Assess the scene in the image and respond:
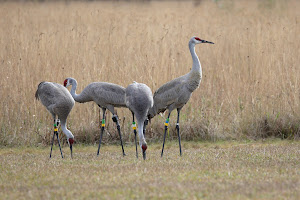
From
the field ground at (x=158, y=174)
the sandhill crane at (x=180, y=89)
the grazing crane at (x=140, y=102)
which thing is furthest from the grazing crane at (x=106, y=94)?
the field ground at (x=158, y=174)

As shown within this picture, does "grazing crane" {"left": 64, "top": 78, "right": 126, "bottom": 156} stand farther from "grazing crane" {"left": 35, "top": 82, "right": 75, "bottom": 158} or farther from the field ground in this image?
the field ground

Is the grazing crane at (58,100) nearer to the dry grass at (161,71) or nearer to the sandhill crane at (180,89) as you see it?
the dry grass at (161,71)

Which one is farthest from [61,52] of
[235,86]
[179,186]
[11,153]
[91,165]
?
[179,186]

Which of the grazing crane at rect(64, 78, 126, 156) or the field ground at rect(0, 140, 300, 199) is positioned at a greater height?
the grazing crane at rect(64, 78, 126, 156)

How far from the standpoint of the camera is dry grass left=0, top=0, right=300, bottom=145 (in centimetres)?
945

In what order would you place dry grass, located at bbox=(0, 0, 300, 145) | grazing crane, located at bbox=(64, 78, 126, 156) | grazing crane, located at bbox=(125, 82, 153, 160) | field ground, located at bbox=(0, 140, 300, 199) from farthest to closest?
dry grass, located at bbox=(0, 0, 300, 145)
grazing crane, located at bbox=(64, 78, 126, 156)
grazing crane, located at bbox=(125, 82, 153, 160)
field ground, located at bbox=(0, 140, 300, 199)

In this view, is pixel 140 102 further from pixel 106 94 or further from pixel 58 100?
pixel 58 100

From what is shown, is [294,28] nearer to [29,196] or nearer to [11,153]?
[11,153]

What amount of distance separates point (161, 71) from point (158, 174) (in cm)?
430

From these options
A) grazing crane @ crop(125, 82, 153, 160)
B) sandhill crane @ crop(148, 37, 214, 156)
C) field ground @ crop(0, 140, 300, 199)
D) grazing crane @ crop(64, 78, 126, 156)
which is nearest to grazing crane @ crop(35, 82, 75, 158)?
grazing crane @ crop(64, 78, 126, 156)

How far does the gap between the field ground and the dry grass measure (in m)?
0.72

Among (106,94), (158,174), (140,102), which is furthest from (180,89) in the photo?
(158,174)

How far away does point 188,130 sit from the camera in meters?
9.43

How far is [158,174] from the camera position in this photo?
20.6ft
